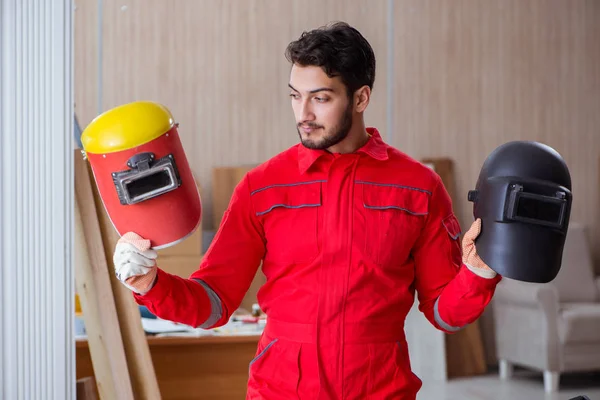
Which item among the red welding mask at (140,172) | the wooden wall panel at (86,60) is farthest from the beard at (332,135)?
the wooden wall panel at (86,60)

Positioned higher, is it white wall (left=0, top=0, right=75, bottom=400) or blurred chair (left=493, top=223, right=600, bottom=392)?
white wall (left=0, top=0, right=75, bottom=400)

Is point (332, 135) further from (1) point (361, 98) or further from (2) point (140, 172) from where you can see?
(2) point (140, 172)

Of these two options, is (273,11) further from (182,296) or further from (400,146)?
(182,296)

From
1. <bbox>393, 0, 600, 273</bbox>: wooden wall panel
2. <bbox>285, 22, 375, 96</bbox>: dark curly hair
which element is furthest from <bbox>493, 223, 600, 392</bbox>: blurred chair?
<bbox>285, 22, 375, 96</bbox>: dark curly hair

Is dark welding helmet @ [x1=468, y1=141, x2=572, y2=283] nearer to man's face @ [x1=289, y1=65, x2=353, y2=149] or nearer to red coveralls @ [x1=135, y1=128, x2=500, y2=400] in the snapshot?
red coveralls @ [x1=135, y1=128, x2=500, y2=400]

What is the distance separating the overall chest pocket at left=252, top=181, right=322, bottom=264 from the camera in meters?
1.84

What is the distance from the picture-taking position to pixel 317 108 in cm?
184

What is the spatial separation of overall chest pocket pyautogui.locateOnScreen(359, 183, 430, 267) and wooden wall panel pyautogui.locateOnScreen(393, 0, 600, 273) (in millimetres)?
4038

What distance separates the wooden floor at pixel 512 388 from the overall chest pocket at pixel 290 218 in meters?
3.19

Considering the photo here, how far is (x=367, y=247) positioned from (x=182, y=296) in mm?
423

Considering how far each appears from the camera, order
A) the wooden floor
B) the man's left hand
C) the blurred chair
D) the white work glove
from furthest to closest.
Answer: the blurred chair, the wooden floor, the man's left hand, the white work glove

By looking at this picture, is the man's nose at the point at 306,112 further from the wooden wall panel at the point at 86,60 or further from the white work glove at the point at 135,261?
the wooden wall panel at the point at 86,60

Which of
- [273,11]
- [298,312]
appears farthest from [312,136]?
[273,11]

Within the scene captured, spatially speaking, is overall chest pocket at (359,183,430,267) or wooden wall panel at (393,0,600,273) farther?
wooden wall panel at (393,0,600,273)
